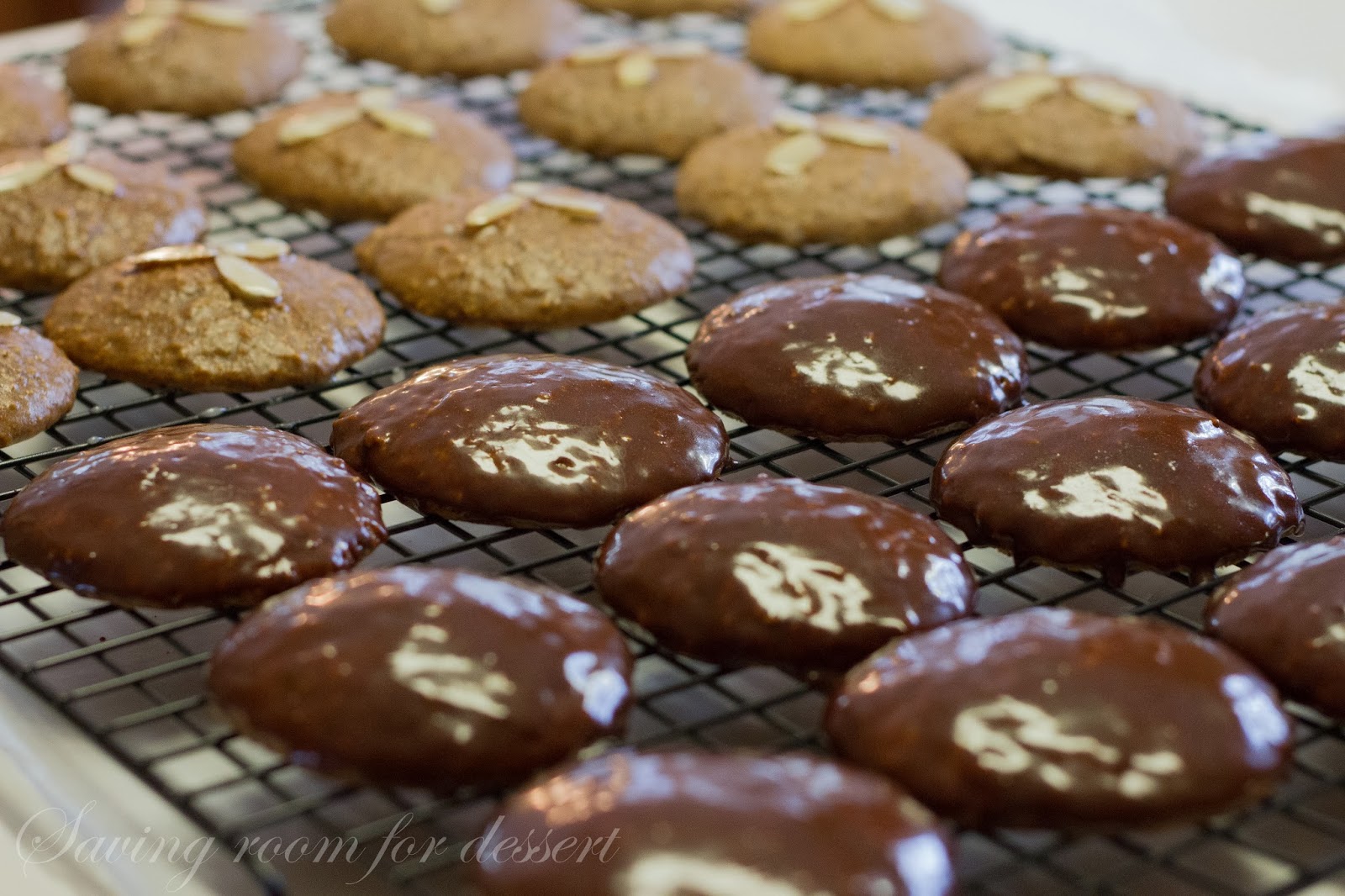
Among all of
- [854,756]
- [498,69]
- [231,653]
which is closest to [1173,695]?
[854,756]

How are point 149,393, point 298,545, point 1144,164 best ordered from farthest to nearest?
point 1144,164 < point 149,393 < point 298,545

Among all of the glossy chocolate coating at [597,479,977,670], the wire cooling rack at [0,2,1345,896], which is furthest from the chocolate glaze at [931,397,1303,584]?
the glossy chocolate coating at [597,479,977,670]

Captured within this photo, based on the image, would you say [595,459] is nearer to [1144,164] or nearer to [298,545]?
[298,545]

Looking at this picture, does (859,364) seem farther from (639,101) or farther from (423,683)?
(639,101)

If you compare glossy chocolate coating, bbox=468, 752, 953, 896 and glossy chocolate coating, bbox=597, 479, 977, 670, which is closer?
glossy chocolate coating, bbox=468, 752, 953, 896

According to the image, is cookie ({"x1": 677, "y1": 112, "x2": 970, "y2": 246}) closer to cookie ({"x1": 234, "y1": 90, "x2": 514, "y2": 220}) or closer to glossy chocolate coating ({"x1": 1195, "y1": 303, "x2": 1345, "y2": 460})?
cookie ({"x1": 234, "y1": 90, "x2": 514, "y2": 220})

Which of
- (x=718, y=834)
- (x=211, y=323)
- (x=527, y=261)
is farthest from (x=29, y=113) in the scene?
(x=718, y=834)
